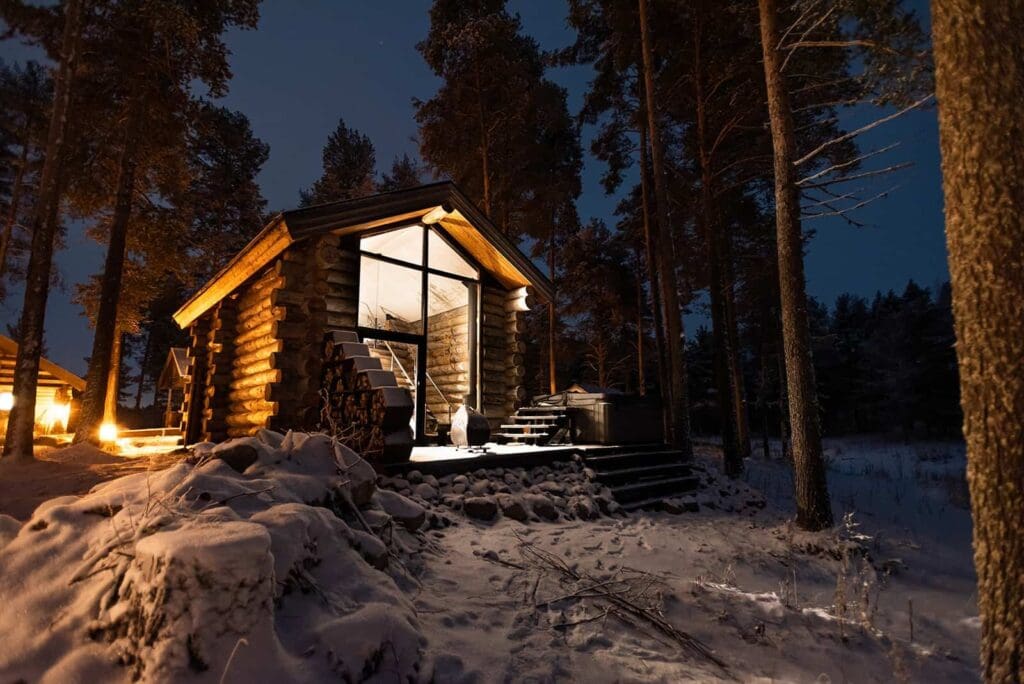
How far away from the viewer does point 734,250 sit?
54.7 feet

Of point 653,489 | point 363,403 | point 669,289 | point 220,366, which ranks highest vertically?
point 669,289

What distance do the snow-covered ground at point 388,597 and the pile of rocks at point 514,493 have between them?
0.25 meters

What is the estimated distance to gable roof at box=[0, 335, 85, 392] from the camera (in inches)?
575

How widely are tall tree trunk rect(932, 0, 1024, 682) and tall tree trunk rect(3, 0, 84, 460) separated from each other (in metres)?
10.5

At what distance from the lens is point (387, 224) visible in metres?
8.98

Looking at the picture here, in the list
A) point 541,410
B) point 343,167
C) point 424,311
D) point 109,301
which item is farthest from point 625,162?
point 343,167

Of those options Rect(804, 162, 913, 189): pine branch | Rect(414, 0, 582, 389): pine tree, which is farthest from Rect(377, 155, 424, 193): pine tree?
Rect(804, 162, 913, 189): pine branch

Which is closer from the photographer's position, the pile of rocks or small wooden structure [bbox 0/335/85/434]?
the pile of rocks

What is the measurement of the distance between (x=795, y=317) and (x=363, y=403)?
6.19 metres

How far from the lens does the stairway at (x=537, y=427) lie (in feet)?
32.3

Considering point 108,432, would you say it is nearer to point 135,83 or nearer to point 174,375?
point 174,375

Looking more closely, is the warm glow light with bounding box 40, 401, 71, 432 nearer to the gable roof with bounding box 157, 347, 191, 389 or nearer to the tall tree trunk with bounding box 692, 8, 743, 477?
A: the gable roof with bounding box 157, 347, 191, 389

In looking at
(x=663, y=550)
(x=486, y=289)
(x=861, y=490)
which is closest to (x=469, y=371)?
(x=486, y=289)

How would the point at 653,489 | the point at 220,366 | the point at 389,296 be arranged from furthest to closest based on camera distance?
1. the point at 389,296
2. the point at 220,366
3. the point at 653,489
